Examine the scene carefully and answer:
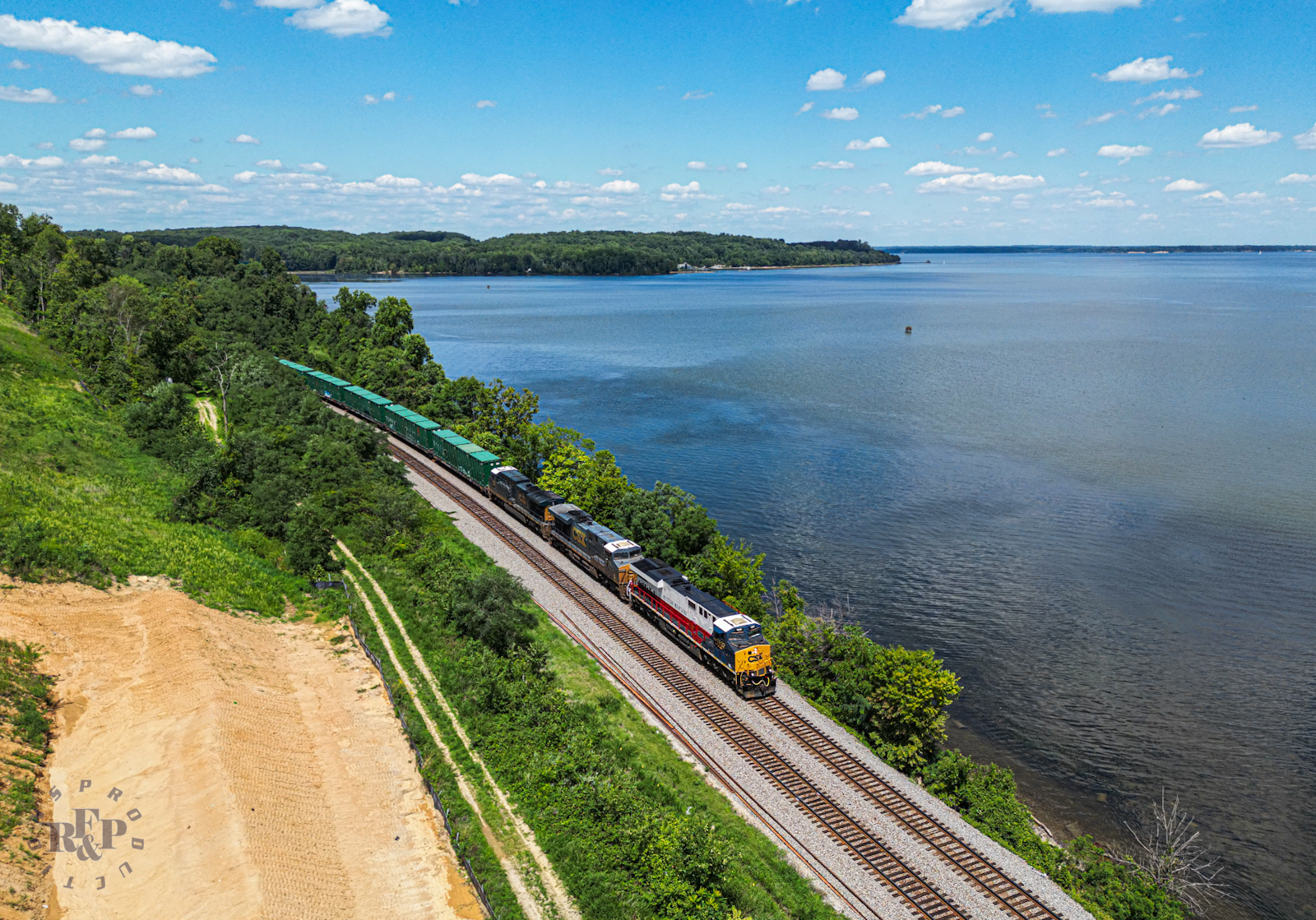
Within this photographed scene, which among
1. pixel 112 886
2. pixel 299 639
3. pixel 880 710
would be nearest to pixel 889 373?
pixel 880 710

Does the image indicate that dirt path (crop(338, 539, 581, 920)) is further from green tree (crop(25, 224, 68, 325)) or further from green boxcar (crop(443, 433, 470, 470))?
green tree (crop(25, 224, 68, 325))

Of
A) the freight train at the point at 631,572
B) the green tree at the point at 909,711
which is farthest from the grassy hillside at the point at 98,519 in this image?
the green tree at the point at 909,711

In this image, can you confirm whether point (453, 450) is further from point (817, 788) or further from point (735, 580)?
point (817, 788)

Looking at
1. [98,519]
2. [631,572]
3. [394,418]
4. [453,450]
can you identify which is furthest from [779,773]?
[394,418]

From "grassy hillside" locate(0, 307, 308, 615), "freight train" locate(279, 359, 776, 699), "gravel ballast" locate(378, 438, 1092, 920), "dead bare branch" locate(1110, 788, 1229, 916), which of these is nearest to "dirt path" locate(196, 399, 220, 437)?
"grassy hillside" locate(0, 307, 308, 615)

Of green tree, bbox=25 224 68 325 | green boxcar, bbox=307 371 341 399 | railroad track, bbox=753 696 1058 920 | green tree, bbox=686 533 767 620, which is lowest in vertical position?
railroad track, bbox=753 696 1058 920

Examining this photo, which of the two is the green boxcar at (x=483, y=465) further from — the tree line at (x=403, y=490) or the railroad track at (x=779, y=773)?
the railroad track at (x=779, y=773)
